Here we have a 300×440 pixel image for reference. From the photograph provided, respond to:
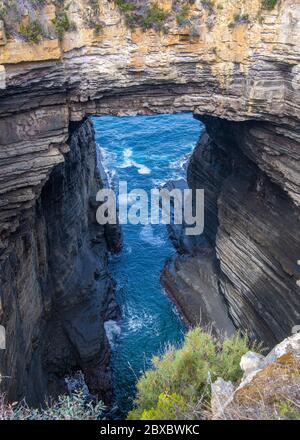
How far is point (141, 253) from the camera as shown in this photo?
105 feet

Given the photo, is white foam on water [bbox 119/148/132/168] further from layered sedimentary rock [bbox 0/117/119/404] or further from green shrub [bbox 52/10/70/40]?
green shrub [bbox 52/10/70/40]

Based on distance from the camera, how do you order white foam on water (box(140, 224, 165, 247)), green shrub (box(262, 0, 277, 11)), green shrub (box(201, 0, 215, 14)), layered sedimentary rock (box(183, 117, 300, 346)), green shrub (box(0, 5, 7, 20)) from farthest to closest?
white foam on water (box(140, 224, 165, 247))
layered sedimentary rock (box(183, 117, 300, 346))
green shrub (box(201, 0, 215, 14))
green shrub (box(262, 0, 277, 11))
green shrub (box(0, 5, 7, 20))

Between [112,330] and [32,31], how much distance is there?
16.7m

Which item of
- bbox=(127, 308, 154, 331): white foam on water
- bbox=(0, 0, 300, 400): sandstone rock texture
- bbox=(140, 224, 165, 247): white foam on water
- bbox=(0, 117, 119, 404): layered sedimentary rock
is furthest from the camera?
bbox=(140, 224, 165, 247): white foam on water

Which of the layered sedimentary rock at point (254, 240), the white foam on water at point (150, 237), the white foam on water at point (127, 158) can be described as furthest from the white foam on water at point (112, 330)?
the white foam on water at point (127, 158)

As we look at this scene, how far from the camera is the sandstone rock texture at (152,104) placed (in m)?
16.0

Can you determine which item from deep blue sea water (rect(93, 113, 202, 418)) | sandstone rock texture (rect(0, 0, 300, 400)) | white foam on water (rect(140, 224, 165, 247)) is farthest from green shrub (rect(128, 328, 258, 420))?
white foam on water (rect(140, 224, 165, 247))

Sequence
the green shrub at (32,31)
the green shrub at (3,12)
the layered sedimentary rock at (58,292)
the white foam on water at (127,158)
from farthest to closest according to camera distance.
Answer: the white foam on water at (127,158)
the layered sedimentary rock at (58,292)
the green shrub at (32,31)
the green shrub at (3,12)

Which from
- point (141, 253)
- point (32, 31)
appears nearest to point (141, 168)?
point (141, 253)

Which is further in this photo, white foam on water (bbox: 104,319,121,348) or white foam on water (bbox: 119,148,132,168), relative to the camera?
white foam on water (bbox: 119,148,132,168)

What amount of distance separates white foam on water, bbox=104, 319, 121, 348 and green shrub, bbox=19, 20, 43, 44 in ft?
53.5

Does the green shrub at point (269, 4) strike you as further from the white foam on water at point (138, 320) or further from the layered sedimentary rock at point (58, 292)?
the white foam on water at point (138, 320)

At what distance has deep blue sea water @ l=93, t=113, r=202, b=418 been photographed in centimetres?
2498
